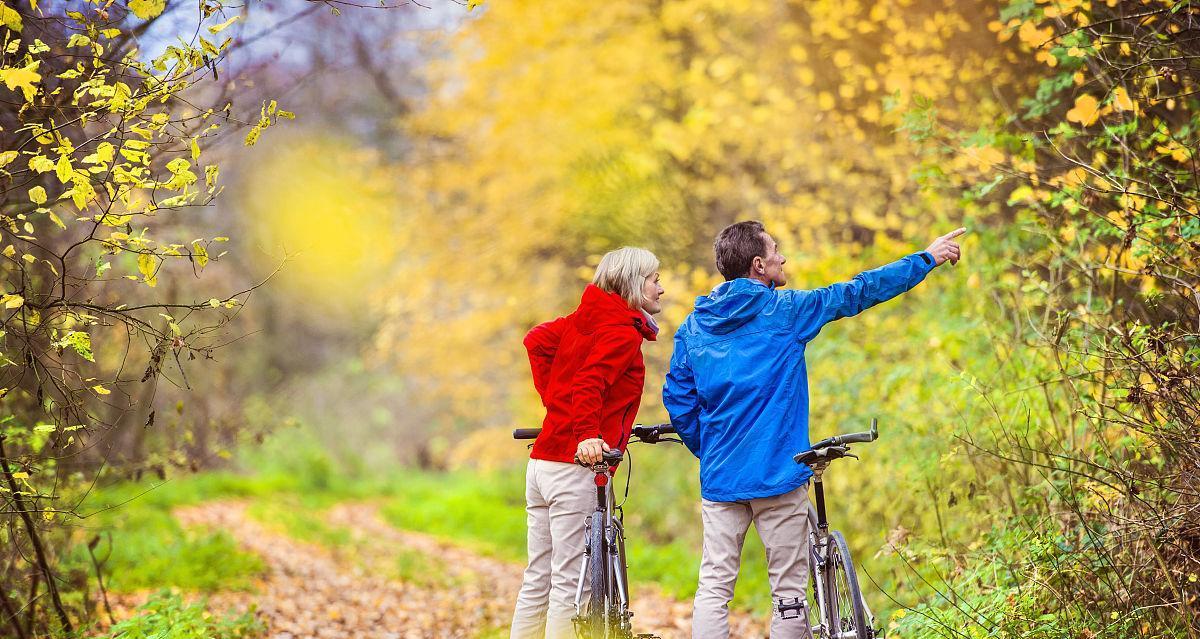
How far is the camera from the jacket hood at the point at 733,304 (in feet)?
13.0

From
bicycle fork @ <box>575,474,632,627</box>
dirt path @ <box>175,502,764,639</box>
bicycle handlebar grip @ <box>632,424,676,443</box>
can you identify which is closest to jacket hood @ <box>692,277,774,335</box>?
bicycle handlebar grip @ <box>632,424,676,443</box>

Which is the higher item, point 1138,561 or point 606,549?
point 606,549

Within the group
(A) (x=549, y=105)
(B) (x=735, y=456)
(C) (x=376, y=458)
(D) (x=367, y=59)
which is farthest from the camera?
(C) (x=376, y=458)

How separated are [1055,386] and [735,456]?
8.08ft

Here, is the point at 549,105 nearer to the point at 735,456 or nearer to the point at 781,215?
the point at 781,215

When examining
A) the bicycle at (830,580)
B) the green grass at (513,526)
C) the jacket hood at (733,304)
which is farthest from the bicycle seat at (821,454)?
the green grass at (513,526)

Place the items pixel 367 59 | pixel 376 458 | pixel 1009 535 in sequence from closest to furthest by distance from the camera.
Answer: pixel 1009 535 < pixel 367 59 < pixel 376 458

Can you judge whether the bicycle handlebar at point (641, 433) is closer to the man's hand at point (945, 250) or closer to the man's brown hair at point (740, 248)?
the man's brown hair at point (740, 248)

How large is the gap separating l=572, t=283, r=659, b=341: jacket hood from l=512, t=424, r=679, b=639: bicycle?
47 cm

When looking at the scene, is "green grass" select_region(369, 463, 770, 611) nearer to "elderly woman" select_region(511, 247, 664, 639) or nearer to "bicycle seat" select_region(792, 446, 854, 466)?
"elderly woman" select_region(511, 247, 664, 639)

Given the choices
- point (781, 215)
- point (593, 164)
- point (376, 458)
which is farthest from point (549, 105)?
point (376, 458)

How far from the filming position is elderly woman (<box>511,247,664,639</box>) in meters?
4.22

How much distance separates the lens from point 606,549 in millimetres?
4141

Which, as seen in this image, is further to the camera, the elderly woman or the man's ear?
the elderly woman
